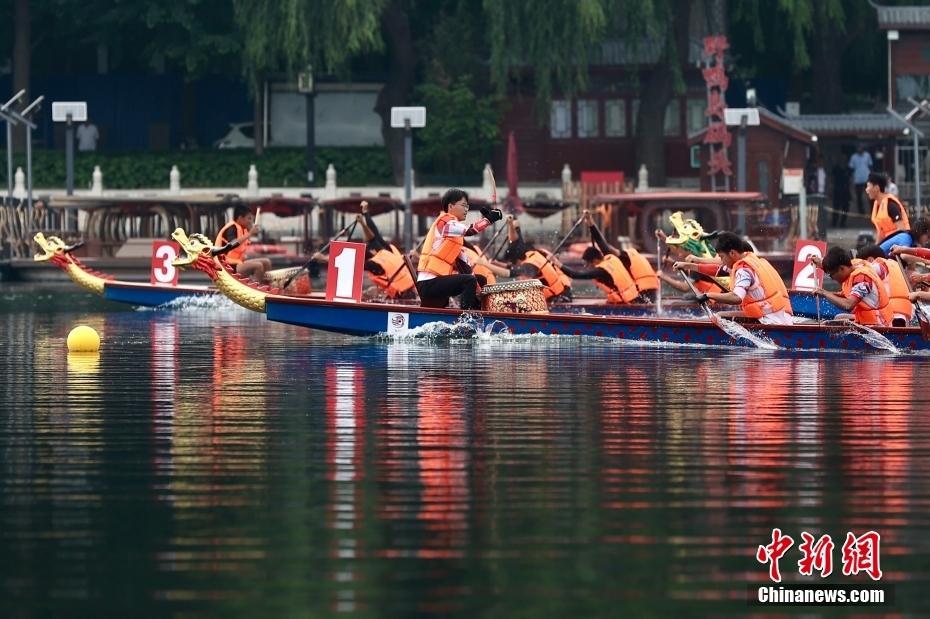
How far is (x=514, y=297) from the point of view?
23859mm

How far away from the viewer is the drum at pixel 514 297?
77.8 ft

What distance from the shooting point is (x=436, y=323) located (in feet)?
78.0

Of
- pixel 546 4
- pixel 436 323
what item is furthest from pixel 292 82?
pixel 436 323

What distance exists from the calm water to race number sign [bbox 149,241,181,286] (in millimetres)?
10088

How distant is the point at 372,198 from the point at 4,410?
24188 mm

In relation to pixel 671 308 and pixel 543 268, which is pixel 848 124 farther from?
pixel 543 268

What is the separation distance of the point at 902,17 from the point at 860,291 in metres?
31.2

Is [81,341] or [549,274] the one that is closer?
[81,341]

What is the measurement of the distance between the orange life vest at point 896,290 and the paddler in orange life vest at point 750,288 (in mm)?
1053

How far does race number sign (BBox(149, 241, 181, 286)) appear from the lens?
105 ft

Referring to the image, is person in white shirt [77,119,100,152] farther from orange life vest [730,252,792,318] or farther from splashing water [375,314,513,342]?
orange life vest [730,252,792,318]

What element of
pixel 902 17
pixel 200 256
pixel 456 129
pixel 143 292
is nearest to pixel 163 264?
pixel 143 292

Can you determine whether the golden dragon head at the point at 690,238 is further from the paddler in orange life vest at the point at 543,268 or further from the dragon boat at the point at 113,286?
the dragon boat at the point at 113,286

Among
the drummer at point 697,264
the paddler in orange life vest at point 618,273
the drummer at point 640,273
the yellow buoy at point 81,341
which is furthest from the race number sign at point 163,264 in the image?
the drummer at point 697,264
